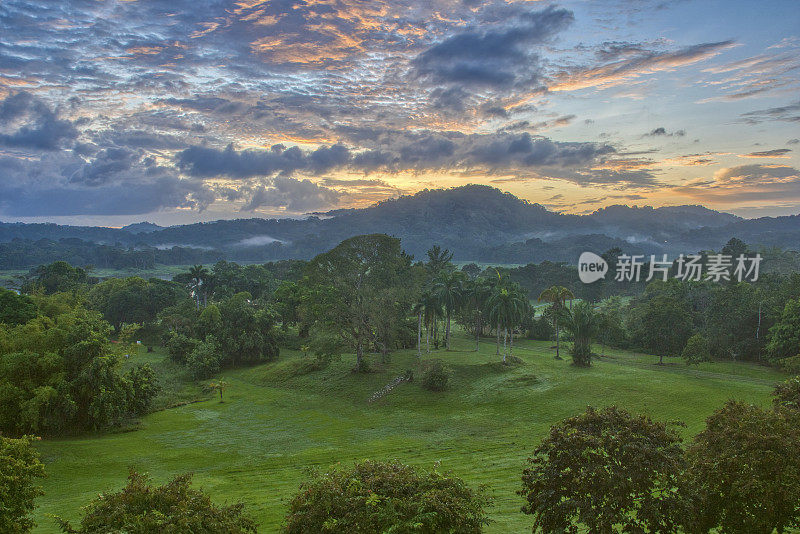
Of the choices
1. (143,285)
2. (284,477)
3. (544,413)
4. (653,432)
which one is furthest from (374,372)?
(143,285)

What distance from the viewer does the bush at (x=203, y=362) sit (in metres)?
56.8

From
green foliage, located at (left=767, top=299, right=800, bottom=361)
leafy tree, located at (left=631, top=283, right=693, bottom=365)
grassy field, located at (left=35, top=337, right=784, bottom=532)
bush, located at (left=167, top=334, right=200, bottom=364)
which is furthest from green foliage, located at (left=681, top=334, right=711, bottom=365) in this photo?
bush, located at (left=167, top=334, right=200, bottom=364)

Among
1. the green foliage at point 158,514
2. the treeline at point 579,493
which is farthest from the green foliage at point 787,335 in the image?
the green foliage at point 158,514

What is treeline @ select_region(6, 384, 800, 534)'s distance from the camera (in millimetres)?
11234

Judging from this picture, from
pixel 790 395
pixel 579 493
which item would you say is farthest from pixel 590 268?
pixel 579 493

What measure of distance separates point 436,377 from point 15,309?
45989mm

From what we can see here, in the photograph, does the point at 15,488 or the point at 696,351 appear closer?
the point at 15,488

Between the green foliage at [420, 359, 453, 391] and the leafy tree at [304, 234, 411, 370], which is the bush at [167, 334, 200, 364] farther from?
the green foliage at [420, 359, 453, 391]

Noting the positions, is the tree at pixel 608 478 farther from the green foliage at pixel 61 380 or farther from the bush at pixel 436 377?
the green foliage at pixel 61 380

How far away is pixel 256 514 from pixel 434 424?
715 inches

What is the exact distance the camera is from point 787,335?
161 ft

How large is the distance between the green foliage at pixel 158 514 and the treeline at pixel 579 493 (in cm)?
3

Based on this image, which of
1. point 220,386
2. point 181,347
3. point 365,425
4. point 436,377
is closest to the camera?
point 365,425

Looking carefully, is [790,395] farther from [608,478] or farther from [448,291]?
[448,291]
